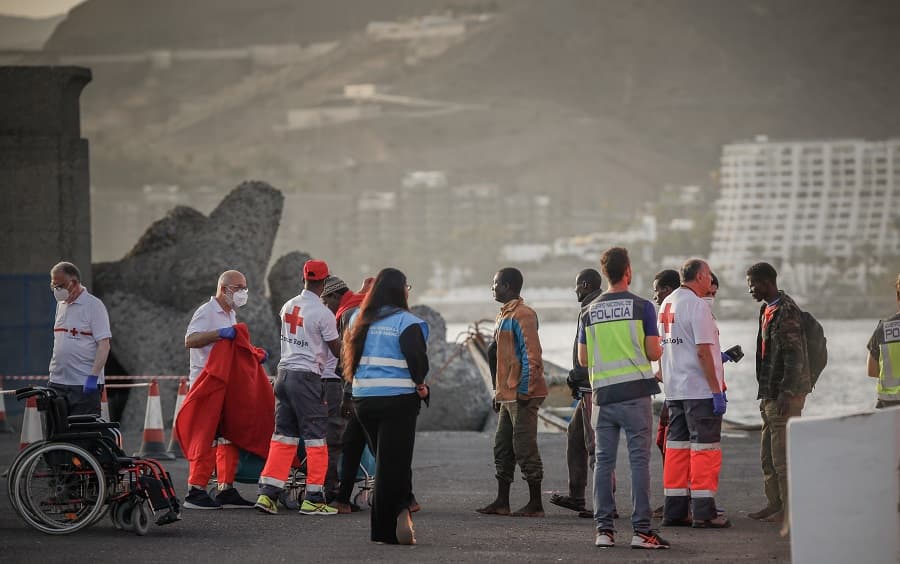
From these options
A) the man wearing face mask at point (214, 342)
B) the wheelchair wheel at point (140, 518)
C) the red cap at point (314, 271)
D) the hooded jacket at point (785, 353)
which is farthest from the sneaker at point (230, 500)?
the hooded jacket at point (785, 353)

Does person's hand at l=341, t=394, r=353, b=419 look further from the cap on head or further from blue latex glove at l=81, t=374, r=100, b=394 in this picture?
blue latex glove at l=81, t=374, r=100, b=394

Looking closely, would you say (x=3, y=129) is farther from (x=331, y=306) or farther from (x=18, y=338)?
(x=331, y=306)

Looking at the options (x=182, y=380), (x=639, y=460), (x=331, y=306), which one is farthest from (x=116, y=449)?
(x=182, y=380)

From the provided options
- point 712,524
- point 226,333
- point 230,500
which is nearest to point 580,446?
point 712,524

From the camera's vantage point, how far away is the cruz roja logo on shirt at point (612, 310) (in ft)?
29.4

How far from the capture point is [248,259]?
23.8m

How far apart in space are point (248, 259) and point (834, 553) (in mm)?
17561

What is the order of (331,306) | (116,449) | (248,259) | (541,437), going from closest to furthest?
(116,449), (331,306), (541,437), (248,259)

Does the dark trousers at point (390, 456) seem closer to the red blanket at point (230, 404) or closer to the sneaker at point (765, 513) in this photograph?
the red blanket at point (230, 404)

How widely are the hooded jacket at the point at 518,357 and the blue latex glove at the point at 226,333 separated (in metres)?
1.99

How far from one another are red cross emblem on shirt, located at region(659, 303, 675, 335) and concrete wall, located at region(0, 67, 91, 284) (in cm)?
1359

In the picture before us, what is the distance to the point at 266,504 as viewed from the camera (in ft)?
34.4

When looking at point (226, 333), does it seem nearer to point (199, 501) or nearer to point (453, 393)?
point (199, 501)

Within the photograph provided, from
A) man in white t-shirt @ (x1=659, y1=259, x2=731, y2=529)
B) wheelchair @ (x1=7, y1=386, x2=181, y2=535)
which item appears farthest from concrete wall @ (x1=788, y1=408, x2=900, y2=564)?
wheelchair @ (x1=7, y1=386, x2=181, y2=535)
